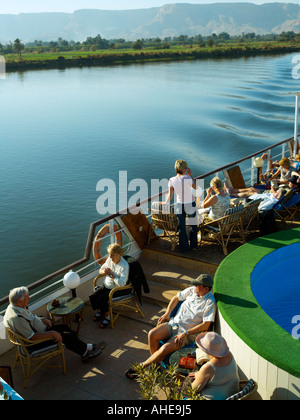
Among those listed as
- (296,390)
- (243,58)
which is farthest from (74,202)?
(243,58)

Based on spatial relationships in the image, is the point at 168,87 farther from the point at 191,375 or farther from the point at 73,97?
the point at 191,375

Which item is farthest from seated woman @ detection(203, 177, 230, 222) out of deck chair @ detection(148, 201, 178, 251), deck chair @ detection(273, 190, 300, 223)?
deck chair @ detection(273, 190, 300, 223)

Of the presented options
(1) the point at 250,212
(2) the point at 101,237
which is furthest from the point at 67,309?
(1) the point at 250,212

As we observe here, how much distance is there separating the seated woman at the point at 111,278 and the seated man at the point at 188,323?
81cm

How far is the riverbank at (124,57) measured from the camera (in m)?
69.0

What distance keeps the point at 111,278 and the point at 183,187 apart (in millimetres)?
1662

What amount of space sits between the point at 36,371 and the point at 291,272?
354cm

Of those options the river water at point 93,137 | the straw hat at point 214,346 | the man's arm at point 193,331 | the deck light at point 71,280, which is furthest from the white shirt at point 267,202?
the river water at point 93,137

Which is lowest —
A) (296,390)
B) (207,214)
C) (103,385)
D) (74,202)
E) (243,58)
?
(74,202)

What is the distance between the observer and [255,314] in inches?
174

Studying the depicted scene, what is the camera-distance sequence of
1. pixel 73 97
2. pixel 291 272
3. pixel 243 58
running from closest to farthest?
1. pixel 291 272
2. pixel 73 97
3. pixel 243 58

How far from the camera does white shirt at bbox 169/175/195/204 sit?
6.04 meters

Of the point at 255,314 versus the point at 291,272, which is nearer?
the point at 255,314

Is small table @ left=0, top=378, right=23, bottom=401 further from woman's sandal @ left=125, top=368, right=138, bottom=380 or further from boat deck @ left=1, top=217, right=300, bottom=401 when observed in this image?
woman's sandal @ left=125, top=368, right=138, bottom=380
